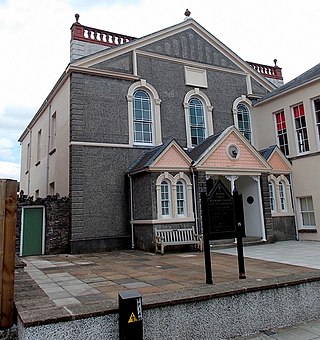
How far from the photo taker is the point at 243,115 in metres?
17.4

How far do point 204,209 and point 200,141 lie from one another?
10.1 metres

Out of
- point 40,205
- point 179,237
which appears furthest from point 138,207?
point 40,205

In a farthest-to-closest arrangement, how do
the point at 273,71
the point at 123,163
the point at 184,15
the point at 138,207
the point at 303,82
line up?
1. the point at 273,71
2. the point at 184,15
3. the point at 303,82
4. the point at 123,163
5. the point at 138,207

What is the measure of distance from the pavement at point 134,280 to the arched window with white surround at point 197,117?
6.78 metres

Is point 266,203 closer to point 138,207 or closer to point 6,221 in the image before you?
point 138,207

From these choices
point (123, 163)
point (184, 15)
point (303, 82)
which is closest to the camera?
point (123, 163)

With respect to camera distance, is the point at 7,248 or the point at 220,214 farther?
the point at 220,214

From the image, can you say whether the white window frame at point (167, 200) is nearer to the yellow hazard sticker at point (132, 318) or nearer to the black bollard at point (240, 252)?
the black bollard at point (240, 252)

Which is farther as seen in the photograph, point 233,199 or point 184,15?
point 184,15

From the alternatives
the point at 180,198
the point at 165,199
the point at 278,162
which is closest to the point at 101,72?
the point at 165,199

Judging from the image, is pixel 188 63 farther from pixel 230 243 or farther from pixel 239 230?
pixel 239 230

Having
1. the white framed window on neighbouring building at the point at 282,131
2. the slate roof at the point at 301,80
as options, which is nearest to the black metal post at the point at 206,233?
the slate roof at the point at 301,80

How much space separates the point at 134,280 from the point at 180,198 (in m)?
6.27

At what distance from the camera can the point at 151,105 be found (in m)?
14.8
